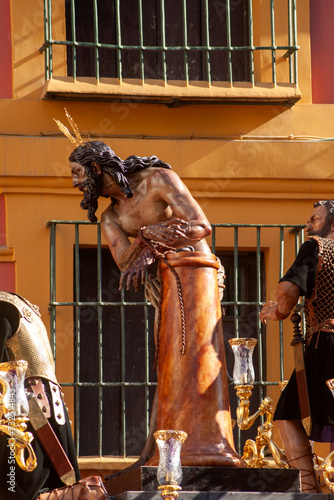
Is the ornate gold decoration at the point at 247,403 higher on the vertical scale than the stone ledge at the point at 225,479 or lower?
higher

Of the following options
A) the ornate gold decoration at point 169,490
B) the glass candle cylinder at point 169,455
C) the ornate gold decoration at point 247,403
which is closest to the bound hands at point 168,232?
the ornate gold decoration at point 247,403

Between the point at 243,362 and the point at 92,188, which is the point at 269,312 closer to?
the point at 243,362

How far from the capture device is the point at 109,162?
30.0ft

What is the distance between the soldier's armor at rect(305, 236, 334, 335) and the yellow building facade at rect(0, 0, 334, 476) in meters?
2.19

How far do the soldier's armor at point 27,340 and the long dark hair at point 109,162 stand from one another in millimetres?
848

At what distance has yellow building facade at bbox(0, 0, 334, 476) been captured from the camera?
451 inches

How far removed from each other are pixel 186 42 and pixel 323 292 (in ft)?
10.1

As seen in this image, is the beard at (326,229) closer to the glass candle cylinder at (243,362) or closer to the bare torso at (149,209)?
the bare torso at (149,209)

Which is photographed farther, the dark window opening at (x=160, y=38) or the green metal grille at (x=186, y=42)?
the dark window opening at (x=160, y=38)

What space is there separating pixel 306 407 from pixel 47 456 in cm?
150

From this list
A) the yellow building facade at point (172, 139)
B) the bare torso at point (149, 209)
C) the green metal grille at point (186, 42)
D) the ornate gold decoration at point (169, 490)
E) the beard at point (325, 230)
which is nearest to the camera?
the ornate gold decoration at point (169, 490)

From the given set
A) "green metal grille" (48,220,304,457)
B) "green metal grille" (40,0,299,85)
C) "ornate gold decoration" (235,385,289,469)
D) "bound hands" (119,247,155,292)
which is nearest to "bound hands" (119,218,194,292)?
"bound hands" (119,247,155,292)

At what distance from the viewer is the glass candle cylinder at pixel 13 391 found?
7.73m

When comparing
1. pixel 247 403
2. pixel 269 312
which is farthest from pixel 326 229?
pixel 247 403
